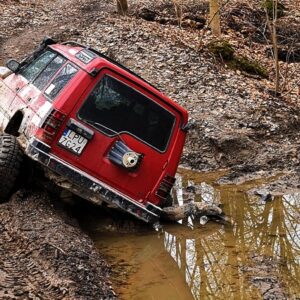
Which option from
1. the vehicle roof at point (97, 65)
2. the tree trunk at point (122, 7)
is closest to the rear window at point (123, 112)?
the vehicle roof at point (97, 65)

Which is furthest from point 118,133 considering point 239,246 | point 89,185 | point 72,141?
point 239,246

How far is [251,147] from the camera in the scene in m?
10.6

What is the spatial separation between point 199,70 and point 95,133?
739 cm

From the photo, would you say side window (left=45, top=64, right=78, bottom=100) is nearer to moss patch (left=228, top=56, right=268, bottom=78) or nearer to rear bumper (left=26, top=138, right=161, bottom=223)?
rear bumper (left=26, top=138, right=161, bottom=223)

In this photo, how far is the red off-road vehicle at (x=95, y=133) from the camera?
631cm

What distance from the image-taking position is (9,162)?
628cm

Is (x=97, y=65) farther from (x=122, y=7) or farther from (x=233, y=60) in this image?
(x=122, y=7)

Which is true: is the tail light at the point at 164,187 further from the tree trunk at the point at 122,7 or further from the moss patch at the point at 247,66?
the tree trunk at the point at 122,7

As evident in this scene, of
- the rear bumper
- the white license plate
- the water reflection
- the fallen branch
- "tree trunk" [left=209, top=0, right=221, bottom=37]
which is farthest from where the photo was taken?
"tree trunk" [left=209, top=0, right=221, bottom=37]

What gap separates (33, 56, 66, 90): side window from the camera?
6.84 meters

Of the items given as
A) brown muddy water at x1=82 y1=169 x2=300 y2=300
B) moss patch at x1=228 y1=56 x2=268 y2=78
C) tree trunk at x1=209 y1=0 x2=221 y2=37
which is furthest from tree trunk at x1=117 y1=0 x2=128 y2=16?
brown muddy water at x1=82 y1=169 x2=300 y2=300

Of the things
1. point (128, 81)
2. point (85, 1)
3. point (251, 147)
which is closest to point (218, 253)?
point (128, 81)

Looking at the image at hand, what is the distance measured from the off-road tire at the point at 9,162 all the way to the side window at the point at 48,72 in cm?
82

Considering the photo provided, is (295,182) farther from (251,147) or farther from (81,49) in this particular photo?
(81,49)
